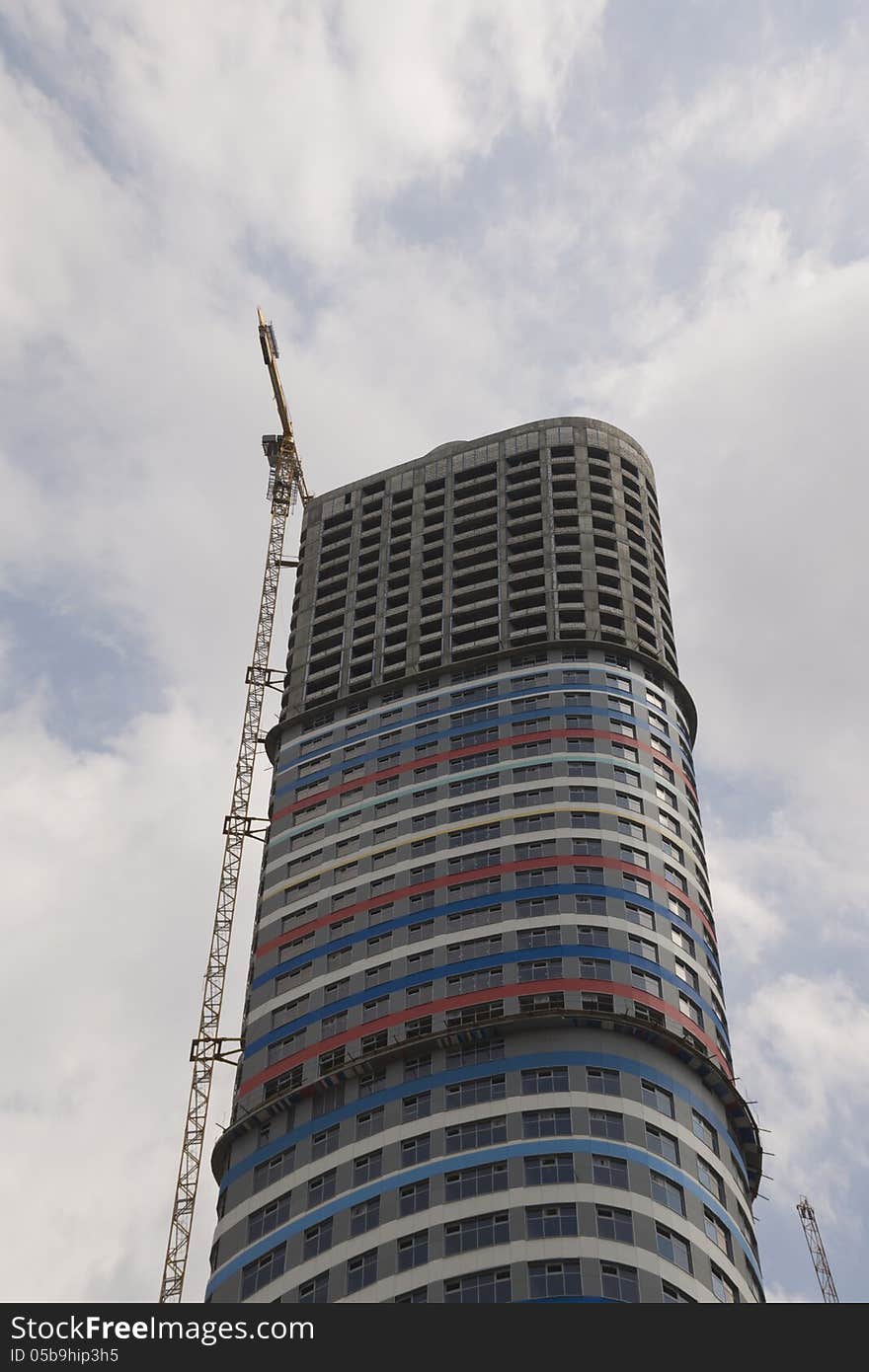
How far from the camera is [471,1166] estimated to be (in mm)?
89875

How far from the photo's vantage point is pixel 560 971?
100188 millimetres

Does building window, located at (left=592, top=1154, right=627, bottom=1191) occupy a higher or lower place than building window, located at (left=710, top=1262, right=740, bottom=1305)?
higher

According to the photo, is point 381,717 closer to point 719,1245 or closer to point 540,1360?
point 719,1245

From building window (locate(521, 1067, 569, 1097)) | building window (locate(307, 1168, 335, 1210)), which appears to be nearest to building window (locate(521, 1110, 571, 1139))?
building window (locate(521, 1067, 569, 1097))

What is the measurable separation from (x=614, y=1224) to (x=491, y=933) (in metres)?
23.5

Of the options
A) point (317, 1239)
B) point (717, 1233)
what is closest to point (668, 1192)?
point (717, 1233)

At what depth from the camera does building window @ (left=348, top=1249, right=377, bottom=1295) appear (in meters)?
86.9

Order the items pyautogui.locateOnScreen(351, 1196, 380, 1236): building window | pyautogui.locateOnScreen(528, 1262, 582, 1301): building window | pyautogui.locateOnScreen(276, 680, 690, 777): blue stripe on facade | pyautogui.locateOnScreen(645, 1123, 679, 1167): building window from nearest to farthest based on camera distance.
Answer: pyautogui.locateOnScreen(528, 1262, 582, 1301): building window
pyautogui.locateOnScreen(351, 1196, 380, 1236): building window
pyautogui.locateOnScreen(645, 1123, 679, 1167): building window
pyautogui.locateOnScreen(276, 680, 690, 777): blue stripe on facade

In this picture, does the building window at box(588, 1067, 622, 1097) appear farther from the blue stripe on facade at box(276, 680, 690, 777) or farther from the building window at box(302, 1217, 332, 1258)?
the blue stripe on facade at box(276, 680, 690, 777)

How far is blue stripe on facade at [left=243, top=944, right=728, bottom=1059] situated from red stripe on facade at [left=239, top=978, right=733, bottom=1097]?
504 millimetres

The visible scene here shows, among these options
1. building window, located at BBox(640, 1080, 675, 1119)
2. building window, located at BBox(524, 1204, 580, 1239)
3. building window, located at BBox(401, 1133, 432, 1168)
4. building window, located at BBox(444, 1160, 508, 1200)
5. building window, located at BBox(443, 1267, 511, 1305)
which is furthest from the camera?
building window, located at BBox(640, 1080, 675, 1119)

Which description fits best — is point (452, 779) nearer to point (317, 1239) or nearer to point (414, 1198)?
point (414, 1198)

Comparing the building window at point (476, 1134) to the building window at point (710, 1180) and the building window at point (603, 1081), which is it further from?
the building window at point (710, 1180)

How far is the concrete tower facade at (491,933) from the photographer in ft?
288
